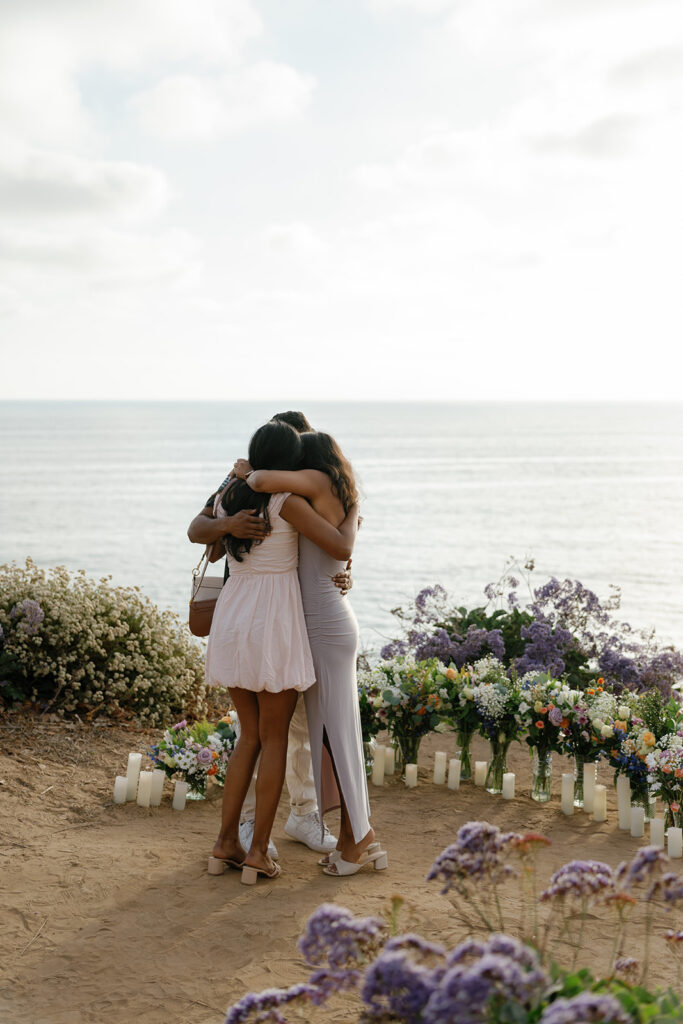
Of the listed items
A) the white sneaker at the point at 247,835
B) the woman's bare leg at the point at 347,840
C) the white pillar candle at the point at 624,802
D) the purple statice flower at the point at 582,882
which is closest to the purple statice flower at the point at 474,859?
the purple statice flower at the point at 582,882

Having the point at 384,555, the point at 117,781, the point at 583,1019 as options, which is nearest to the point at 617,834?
the point at 117,781

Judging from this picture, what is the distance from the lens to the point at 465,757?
21.5ft

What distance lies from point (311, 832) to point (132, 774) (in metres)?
1.39

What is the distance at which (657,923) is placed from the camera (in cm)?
425

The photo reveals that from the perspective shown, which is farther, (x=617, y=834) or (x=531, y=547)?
(x=531, y=547)

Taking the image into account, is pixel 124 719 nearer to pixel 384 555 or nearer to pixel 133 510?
pixel 384 555

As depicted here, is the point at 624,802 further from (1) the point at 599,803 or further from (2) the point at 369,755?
(2) the point at 369,755

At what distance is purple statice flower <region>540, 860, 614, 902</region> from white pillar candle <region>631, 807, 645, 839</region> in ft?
11.2

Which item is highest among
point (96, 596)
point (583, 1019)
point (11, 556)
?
point (583, 1019)

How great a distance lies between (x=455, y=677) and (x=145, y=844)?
240 centimetres

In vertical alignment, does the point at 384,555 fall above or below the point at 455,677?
below

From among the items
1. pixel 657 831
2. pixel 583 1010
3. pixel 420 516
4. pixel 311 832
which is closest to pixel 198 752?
pixel 311 832

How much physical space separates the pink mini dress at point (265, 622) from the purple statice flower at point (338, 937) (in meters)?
2.52

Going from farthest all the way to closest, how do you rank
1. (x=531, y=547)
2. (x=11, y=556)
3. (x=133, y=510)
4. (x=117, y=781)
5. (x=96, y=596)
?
1. (x=133, y=510)
2. (x=531, y=547)
3. (x=11, y=556)
4. (x=96, y=596)
5. (x=117, y=781)
